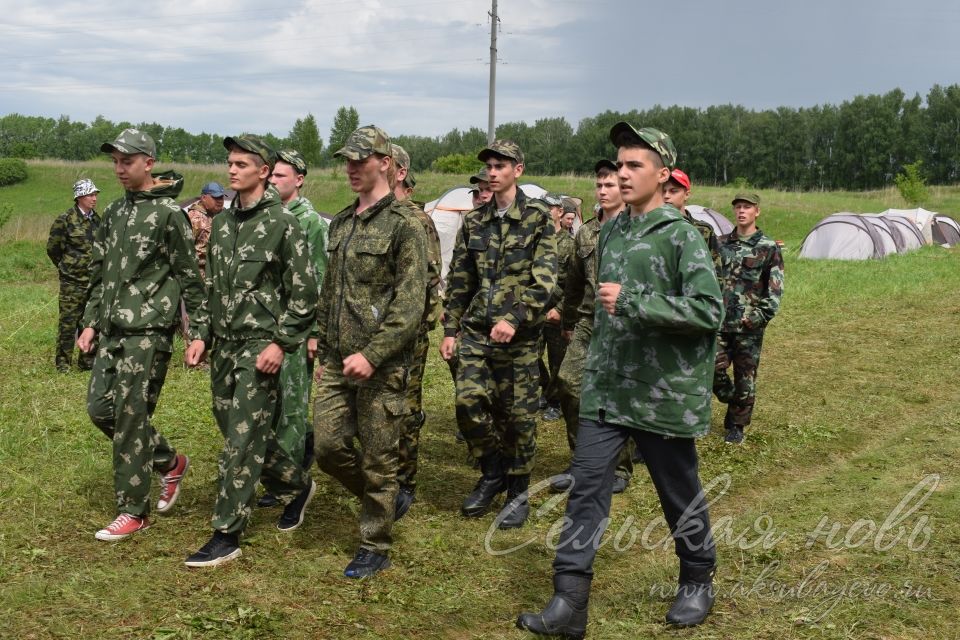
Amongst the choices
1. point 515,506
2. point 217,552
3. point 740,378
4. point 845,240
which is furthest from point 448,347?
point 845,240

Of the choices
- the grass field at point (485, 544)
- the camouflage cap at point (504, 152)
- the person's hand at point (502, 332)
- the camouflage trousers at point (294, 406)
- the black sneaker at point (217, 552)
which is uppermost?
the camouflage cap at point (504, 152)

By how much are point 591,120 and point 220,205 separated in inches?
5055

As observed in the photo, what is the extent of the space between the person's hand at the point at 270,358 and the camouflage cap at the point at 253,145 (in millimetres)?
1109

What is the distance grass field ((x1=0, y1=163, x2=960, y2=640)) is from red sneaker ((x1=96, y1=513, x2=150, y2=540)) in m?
0.06

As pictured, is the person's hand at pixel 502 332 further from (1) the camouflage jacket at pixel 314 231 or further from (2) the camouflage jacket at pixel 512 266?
(1) the camouflage jacket at pixel 314 231

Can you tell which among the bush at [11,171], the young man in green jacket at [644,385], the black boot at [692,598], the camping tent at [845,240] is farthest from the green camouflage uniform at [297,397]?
the bush at [11,171]

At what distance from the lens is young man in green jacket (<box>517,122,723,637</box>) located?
399cm

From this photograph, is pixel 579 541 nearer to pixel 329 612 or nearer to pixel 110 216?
pixel 329 612

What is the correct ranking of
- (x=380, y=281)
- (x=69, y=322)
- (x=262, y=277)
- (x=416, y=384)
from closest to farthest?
(x=380, y=281), (x=262, y=277), (x=416, y=384), (x=69, y=322)

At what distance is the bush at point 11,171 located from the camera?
50.9 meters

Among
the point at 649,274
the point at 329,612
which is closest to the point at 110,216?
the point at 329,612

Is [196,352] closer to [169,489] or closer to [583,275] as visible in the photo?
[169,489]

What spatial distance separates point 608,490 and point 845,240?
26.8 metres

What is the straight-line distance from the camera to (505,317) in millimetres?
5598
